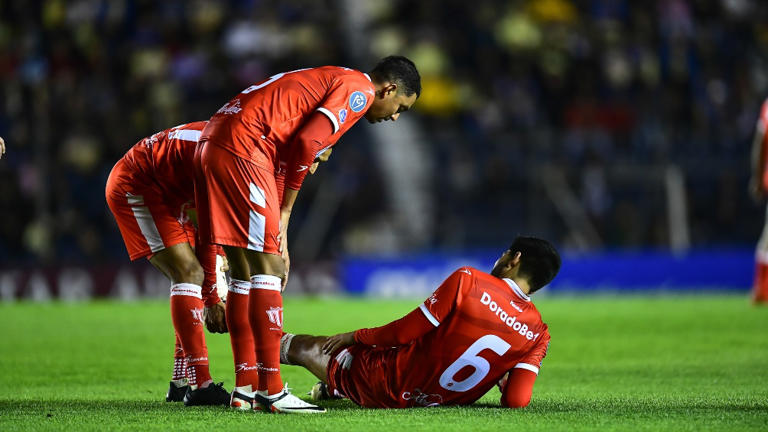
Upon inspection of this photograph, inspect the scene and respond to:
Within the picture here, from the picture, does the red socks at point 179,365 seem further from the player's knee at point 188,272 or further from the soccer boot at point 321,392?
the soccer boot at point 321,392

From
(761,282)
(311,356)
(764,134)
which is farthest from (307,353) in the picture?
(761,282)

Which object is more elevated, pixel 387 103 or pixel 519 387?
pixel 387 103

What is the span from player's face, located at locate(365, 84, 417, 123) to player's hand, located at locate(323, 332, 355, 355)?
1.29m

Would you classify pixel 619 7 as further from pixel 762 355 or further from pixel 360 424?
pixel 360 424

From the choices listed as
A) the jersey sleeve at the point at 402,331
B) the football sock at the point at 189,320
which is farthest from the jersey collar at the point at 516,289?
the football sock at the point at 189,320

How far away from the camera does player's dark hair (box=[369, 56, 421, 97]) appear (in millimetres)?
6441

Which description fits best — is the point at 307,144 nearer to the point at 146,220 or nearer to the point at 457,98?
the point at 146,220

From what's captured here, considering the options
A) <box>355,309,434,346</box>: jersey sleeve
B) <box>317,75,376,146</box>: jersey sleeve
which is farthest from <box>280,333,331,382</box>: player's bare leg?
<box>317,75,376,146</box>: jersey sleeve

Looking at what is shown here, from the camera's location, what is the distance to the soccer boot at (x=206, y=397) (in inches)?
256

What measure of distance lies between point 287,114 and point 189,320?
1.51 metres

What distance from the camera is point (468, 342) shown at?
19.9ft

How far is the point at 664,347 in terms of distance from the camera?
34.3 feet

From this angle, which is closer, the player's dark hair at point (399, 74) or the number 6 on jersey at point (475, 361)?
the number 6 on jersey at point (475, 361)

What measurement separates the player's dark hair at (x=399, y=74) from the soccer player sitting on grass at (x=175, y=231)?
1249 mm
